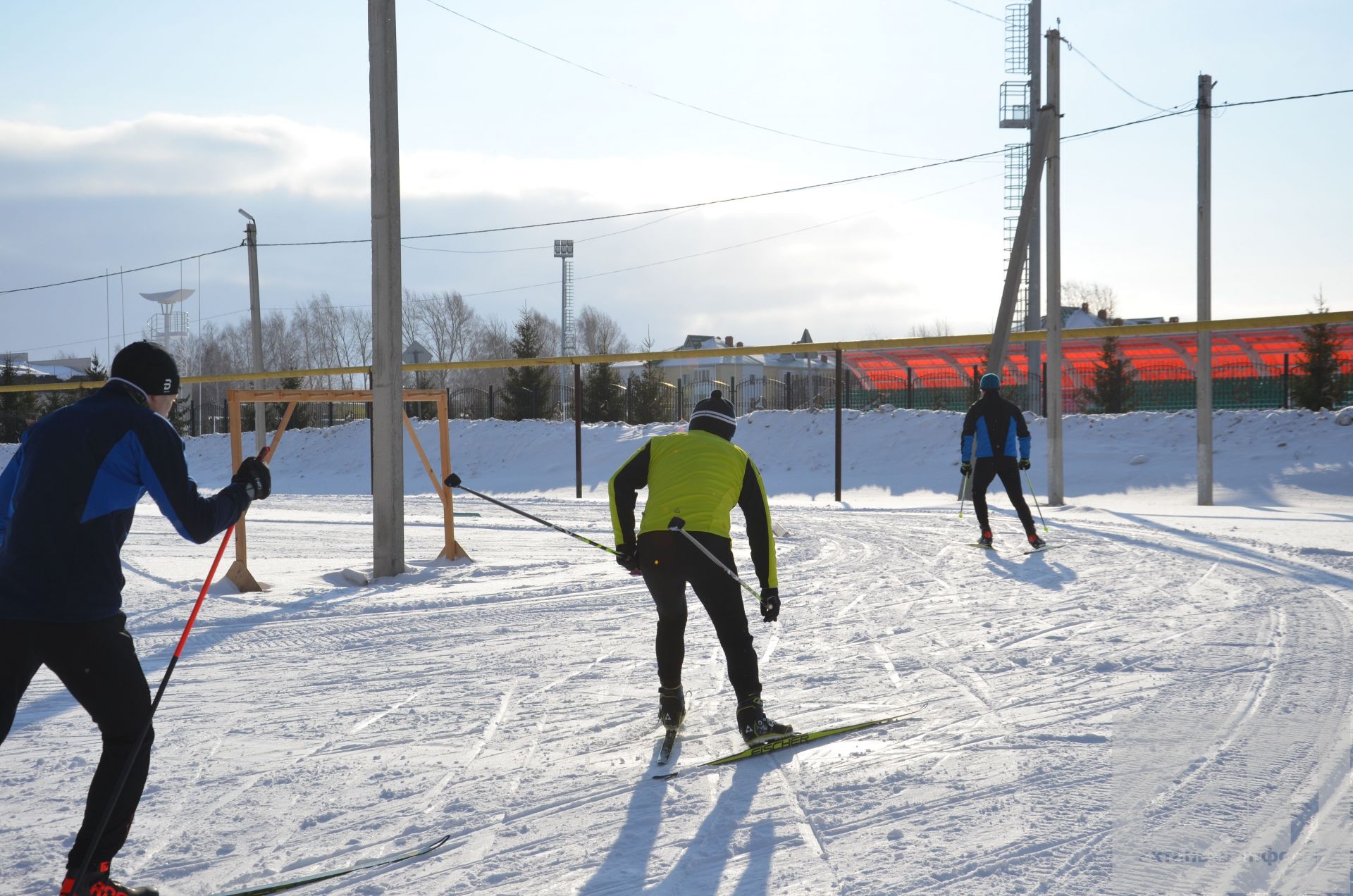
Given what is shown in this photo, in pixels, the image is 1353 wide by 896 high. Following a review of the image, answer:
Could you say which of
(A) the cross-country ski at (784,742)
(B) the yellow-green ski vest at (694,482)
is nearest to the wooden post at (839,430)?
(A) the cross-country ski at (784,742)

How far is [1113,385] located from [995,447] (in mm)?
16346

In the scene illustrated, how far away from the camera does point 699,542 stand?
475 cm

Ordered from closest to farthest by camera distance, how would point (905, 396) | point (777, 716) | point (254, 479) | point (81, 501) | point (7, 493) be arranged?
point (81, 501), point (7, 493), point (254, 479), point (777, 716), point (905, 396)

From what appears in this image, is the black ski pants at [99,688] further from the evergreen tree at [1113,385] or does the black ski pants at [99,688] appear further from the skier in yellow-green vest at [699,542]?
the evergreen tree at [1113,385]

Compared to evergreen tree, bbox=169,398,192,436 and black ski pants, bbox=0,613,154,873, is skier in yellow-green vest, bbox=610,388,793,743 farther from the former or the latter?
evergreen tree, bbox=169,398,192,436

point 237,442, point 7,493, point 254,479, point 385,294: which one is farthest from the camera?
point 385,294

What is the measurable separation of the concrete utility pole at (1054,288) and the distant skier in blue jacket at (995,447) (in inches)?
204

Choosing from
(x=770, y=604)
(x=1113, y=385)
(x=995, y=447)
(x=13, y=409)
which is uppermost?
(x=1113, y=385)

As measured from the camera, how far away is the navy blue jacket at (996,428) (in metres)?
11.4

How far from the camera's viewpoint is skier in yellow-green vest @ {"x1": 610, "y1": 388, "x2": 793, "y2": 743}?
4.73m

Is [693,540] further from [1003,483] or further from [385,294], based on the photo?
[1003,483]

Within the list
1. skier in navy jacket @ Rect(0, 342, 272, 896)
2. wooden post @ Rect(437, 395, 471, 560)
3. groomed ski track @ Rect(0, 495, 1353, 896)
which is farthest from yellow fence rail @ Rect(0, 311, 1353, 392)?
skier in navy jacket @ Rect(0, 342, 272, 896)

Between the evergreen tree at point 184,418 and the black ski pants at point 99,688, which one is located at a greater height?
the evergreen tree at point 184,418

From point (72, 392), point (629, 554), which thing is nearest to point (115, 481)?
point (629, 554)
